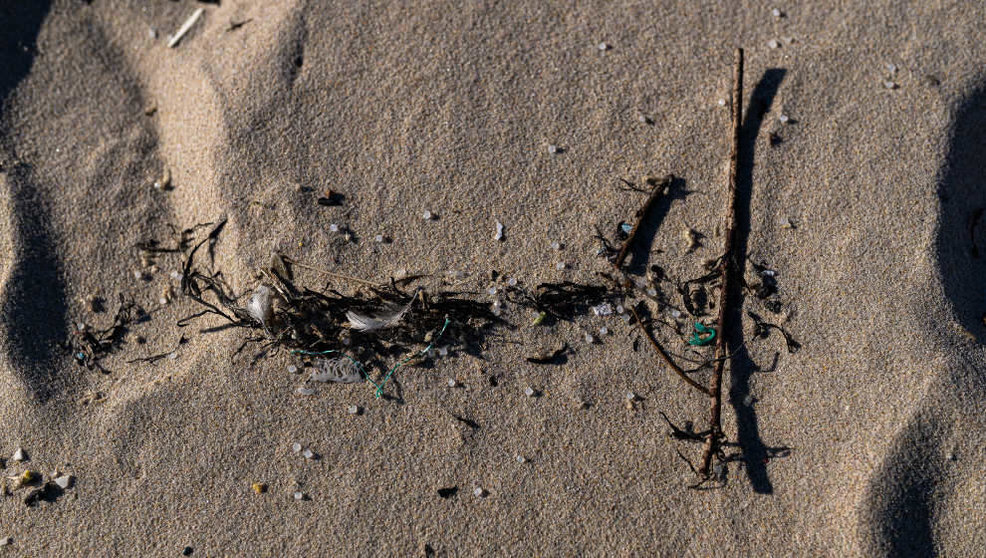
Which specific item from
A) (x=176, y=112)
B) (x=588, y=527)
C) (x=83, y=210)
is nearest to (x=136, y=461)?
(x=83, y=210)

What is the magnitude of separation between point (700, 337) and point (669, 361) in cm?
15

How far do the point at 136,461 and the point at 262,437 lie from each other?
0.43 metres

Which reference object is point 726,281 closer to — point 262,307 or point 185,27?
point 262,307

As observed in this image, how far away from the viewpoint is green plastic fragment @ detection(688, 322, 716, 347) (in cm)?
223

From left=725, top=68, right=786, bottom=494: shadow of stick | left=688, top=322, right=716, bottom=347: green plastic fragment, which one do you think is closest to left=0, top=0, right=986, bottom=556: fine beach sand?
left=725, top=68, right=786, bottom=494: shadow of stick

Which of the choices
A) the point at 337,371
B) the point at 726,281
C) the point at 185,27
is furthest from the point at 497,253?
the point at 185,27

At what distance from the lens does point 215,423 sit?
7.25 ft

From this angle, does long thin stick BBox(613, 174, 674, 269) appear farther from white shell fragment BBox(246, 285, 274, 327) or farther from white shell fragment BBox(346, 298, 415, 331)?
white shell fragment BBox(246, 285, 274, 327)

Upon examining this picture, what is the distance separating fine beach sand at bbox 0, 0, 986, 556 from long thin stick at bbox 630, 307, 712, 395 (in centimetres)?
4

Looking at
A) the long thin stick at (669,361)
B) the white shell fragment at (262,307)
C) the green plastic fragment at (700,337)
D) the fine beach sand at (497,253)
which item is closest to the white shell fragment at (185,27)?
the fine beach sand at (497,253)

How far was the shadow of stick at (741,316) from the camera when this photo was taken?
2.16 metres

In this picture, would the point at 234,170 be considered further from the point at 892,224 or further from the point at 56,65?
the point at 892,224

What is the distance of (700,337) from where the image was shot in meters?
2.23

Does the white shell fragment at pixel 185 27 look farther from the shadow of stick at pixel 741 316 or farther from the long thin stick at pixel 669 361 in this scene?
the shadow of stick at pixel 741 316
